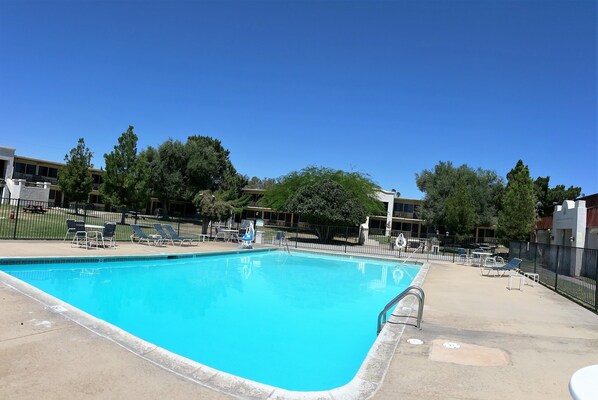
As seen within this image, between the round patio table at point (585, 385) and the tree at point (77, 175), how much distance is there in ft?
124

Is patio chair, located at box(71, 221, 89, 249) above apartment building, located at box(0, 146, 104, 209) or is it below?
below

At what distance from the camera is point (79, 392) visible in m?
3.51

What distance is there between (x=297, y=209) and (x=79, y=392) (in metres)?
29.9

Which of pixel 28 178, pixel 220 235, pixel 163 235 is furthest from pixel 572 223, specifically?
pixel 28 178

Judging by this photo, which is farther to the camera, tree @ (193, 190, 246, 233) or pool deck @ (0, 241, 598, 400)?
tree @ (193, 190, 246, 233)

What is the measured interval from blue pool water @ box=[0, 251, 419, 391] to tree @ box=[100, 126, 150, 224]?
49.3ft

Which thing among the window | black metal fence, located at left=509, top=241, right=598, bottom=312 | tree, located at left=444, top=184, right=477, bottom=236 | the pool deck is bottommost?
the pool deck

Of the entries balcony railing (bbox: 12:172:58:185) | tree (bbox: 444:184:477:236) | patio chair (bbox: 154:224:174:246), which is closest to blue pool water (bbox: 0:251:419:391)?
patio chair (bbox: 154:224:174:246)

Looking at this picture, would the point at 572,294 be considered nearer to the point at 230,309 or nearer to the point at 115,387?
the point at 230,309

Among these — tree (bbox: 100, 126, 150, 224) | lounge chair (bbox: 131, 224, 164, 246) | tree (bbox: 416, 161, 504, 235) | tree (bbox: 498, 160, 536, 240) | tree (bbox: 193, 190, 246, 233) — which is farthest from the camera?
tree (bbox: 416, 161, 504, 235)

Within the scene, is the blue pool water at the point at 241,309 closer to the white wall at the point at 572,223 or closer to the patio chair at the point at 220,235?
the patio chair at the point at 220,235

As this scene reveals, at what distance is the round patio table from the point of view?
1.52 meters

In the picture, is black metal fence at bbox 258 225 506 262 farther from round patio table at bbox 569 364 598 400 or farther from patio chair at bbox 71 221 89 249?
round patio table at bbox 569 364 598 400

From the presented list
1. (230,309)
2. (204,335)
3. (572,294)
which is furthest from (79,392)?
(572,294)
